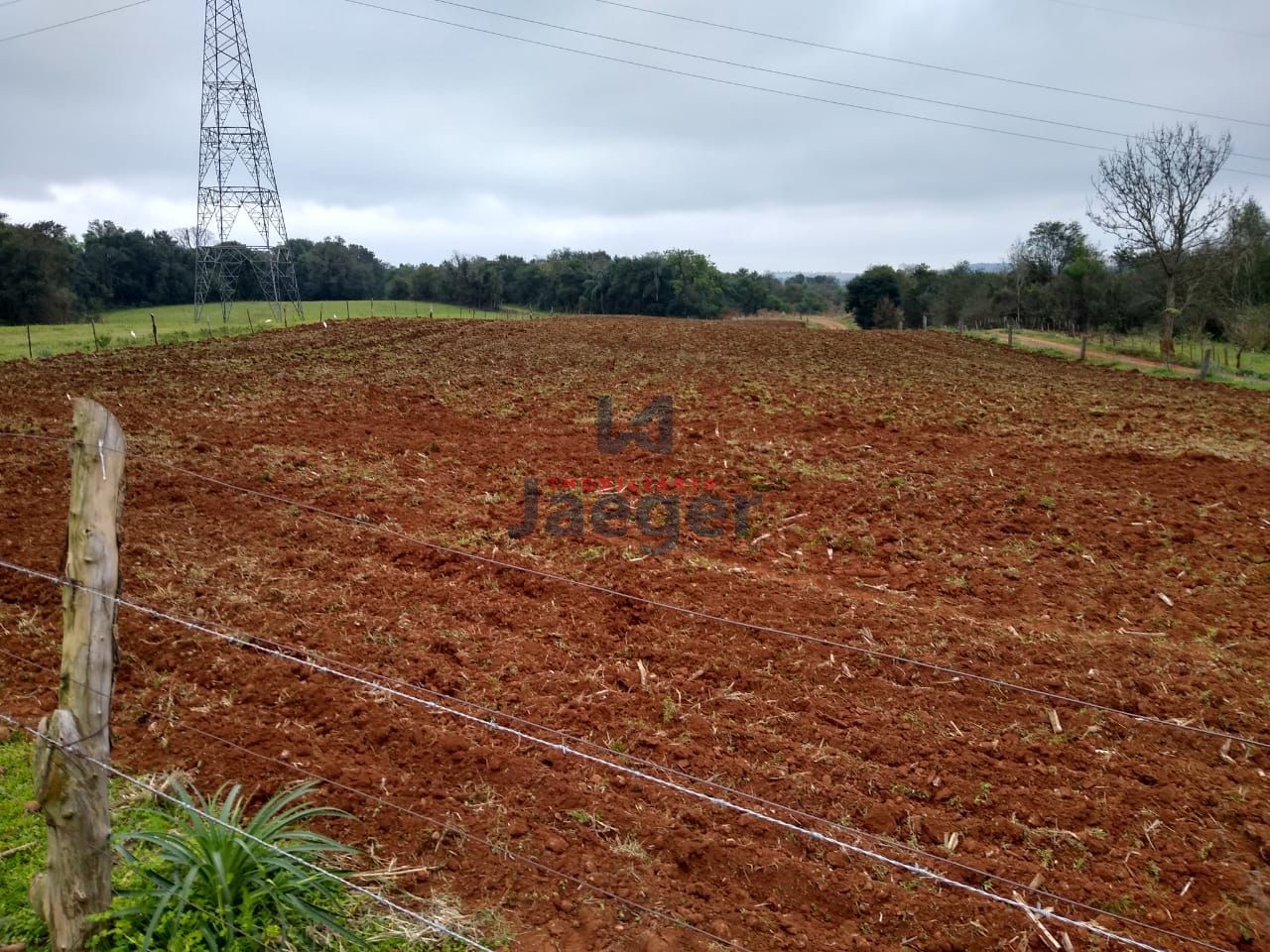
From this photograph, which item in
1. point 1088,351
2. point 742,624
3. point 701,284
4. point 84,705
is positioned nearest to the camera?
point 84,705

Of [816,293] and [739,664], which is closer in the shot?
[739,664]

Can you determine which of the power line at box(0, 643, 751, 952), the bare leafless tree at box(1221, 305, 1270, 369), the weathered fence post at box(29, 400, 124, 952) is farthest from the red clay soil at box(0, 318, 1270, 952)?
the bare leafless tree at box(1221, 305, 1270, 369)

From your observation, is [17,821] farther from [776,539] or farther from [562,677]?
[776,539]

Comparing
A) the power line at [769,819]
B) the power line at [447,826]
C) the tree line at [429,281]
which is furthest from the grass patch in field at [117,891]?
the tree line at [429,281]

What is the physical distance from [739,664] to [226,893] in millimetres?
3341

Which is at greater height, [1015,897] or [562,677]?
[562,677]

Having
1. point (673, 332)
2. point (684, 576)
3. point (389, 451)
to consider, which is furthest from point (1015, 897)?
point (673, 332)

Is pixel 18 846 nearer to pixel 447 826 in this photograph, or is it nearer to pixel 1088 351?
pixel 447 826

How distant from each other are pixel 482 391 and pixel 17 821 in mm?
11681

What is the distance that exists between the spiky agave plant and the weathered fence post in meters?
0.14

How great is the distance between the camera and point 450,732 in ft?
14.3

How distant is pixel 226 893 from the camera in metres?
2.76

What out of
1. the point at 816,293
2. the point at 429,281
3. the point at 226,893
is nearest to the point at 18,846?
the point at 226,893

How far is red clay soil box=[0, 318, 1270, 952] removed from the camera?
11.5ft
